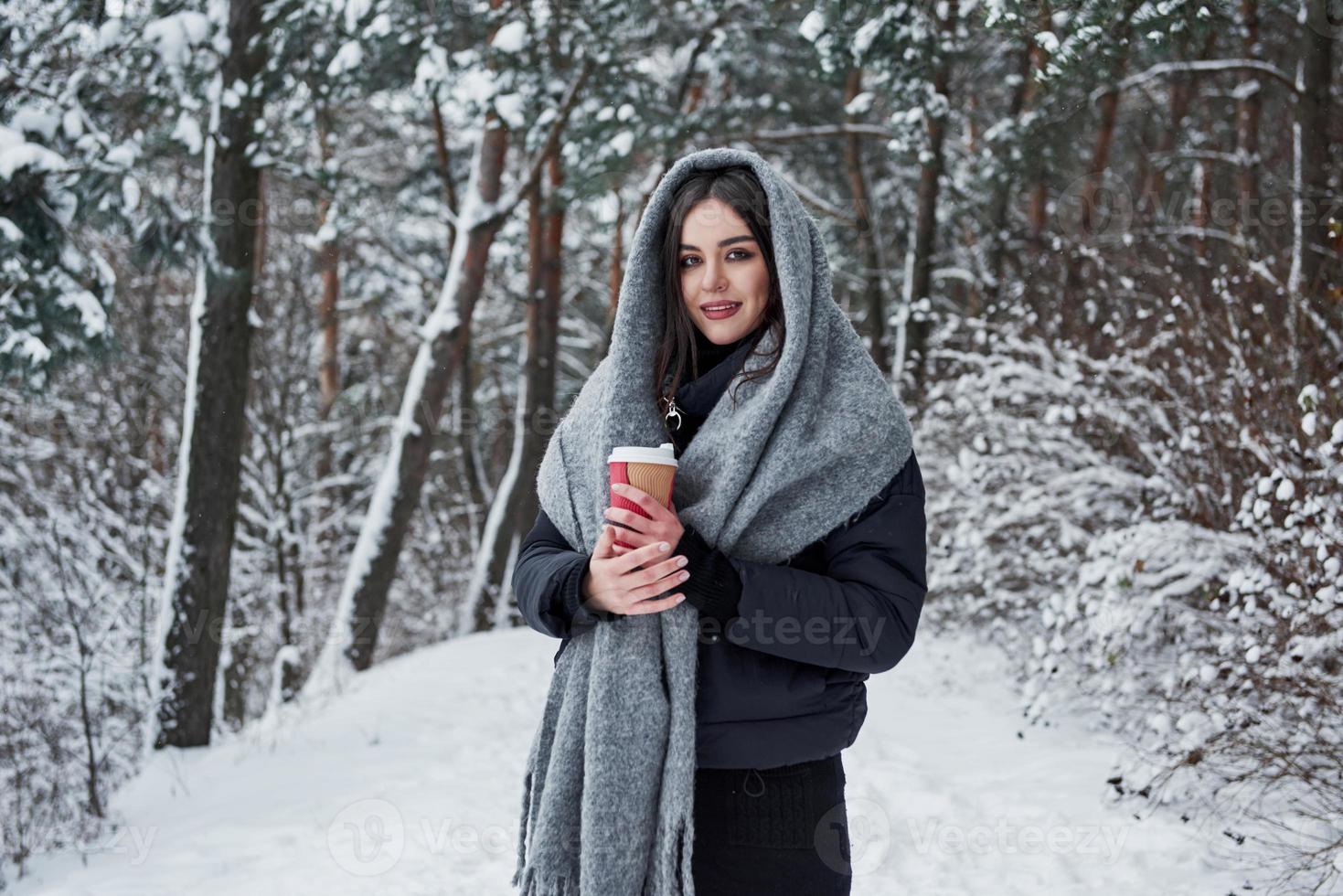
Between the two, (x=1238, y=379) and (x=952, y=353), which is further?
(x=952, y=353)

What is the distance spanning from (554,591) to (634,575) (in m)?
0.21

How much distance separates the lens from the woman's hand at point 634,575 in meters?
1.55

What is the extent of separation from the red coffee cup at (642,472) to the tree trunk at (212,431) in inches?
215

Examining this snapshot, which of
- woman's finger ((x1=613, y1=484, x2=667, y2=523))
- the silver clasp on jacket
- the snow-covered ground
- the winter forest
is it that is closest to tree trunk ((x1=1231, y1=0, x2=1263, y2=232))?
the winter forest

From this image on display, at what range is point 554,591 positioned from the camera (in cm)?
172

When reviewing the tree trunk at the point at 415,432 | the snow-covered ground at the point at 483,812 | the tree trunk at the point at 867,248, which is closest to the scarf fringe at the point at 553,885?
the snow-covered ground at the point at 483,812

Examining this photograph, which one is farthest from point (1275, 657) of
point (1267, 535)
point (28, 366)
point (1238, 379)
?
point (28, 366)

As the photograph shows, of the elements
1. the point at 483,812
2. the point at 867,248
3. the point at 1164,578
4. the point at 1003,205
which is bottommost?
the point at 483,812

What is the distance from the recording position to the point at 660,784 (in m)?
1.71

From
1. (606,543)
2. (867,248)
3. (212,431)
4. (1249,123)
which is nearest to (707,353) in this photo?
(606,543)

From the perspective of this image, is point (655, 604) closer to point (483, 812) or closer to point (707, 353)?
point (707, 353)

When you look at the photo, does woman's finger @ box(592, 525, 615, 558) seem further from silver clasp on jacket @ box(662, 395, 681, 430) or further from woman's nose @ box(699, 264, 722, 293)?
woman's nose @ box(699, 264, 722, 293)

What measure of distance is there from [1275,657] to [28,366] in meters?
5.81

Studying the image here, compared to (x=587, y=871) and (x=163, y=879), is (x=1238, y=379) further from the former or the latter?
(x=163, y=879)
